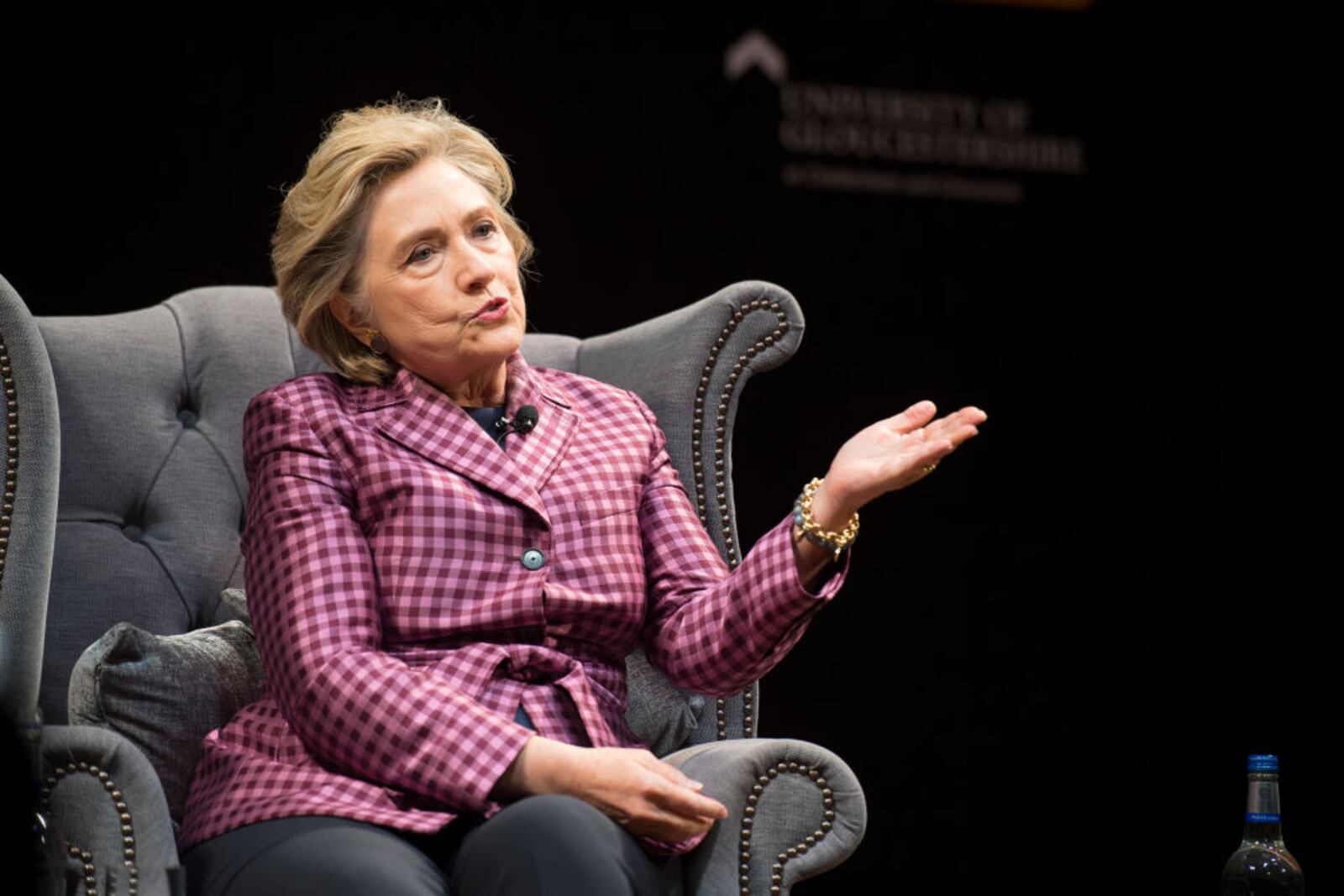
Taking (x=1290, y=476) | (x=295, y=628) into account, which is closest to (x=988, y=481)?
(x=1290, y=476)

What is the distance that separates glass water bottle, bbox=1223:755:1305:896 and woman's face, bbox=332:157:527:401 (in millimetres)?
1354

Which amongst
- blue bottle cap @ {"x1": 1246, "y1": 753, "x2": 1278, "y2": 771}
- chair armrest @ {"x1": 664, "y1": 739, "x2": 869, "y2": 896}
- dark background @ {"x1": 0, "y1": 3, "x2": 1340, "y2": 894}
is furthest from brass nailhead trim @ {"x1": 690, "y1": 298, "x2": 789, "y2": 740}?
dark background @ {"x1": 0, "y1": 3, "x2": 1340, "y2": 894}

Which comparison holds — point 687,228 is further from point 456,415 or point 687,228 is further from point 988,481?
point 456,415

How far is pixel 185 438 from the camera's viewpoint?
236 cm

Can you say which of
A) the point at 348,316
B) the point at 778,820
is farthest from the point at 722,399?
the point at 778,820

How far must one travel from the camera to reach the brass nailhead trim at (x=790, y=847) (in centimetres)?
180

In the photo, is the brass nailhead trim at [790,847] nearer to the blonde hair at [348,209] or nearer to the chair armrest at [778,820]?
the chair armrest at [778,820]

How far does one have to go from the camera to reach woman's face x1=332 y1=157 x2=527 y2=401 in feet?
6.73

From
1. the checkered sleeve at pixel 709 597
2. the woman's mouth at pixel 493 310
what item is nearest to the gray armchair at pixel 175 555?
the checkered sleeve at pixel 709 597

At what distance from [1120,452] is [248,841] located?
2623mm

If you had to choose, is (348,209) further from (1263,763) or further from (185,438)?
(1263,763)

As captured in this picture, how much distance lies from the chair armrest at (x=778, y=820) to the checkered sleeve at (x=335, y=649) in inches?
10.0

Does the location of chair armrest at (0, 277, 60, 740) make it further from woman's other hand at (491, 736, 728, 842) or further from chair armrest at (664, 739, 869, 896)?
chair armrest at (664, 739, 869, 896)

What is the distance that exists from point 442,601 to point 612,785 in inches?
13.3
